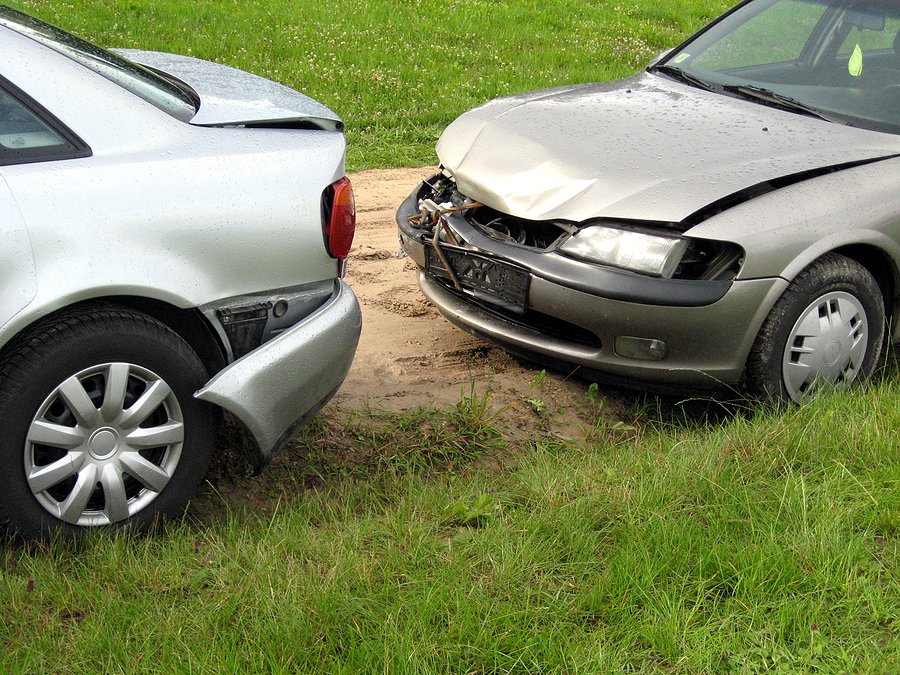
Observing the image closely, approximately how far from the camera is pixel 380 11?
1077 cm

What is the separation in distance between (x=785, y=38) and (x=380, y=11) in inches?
278

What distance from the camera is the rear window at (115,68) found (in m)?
2.71

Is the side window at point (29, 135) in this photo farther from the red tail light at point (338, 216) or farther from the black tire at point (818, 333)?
the black tire at point (818, 333)


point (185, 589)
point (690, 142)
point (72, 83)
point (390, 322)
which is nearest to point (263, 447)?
point (185, 589)

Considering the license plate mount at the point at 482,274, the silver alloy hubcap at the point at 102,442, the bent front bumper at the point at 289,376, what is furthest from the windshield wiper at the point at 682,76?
the silver alloy hubcap at the point at 102,442

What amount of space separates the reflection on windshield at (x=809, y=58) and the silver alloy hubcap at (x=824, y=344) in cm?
90

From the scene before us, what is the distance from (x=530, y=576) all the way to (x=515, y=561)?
0.06m

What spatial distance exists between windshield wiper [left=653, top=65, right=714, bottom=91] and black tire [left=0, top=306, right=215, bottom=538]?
118 inches

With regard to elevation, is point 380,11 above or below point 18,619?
above

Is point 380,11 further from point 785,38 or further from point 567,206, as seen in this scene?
point 567,206

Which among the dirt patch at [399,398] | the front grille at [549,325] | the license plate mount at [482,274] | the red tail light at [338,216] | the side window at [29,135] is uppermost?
the side window at [29,135]

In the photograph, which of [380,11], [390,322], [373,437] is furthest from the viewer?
[380,11]

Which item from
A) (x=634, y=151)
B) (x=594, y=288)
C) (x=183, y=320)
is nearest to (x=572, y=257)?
(x=594, y=288)

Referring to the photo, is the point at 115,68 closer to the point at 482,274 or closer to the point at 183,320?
the point at 183,320
